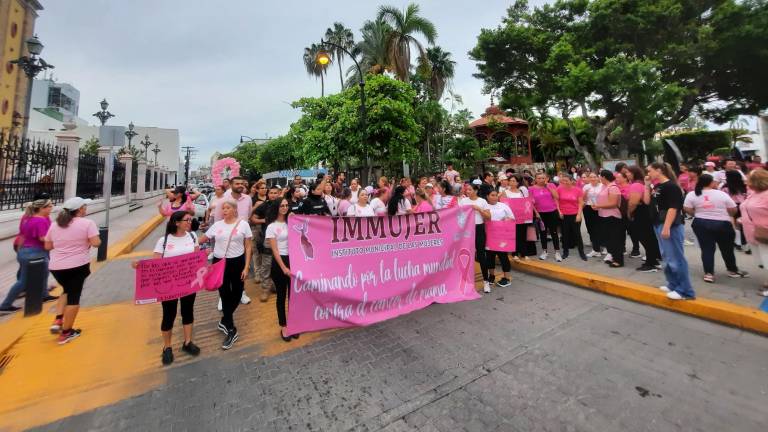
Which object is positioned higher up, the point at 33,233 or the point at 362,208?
the point at 362,208

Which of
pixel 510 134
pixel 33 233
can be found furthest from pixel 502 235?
pixel 510 134

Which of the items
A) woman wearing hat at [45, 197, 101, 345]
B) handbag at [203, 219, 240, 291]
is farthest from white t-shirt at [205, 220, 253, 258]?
woman wearing hat at [45, 197, 101, 345]

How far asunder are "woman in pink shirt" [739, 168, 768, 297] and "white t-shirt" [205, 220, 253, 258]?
21.8ft

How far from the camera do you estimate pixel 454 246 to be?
17.0ft

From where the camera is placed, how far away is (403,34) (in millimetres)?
19484

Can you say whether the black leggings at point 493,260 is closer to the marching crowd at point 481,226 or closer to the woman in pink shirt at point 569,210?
the marching crowd at point 481,226

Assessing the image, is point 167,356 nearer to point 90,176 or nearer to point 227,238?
point 227,238

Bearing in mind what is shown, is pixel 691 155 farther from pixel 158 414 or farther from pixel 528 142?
pixel 158 414

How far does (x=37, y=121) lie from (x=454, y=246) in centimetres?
6723

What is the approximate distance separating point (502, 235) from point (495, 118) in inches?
989

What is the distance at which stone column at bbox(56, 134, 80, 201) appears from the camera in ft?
34.4

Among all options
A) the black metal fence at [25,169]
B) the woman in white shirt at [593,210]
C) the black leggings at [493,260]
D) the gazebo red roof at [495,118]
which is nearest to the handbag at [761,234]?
the woman in white shirt at [593,210]

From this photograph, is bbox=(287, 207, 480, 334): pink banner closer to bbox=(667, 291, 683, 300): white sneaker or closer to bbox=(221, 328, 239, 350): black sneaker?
bbox=(221, 328, 239, 350): black sneaker

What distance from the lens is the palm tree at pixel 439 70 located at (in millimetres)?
22609
